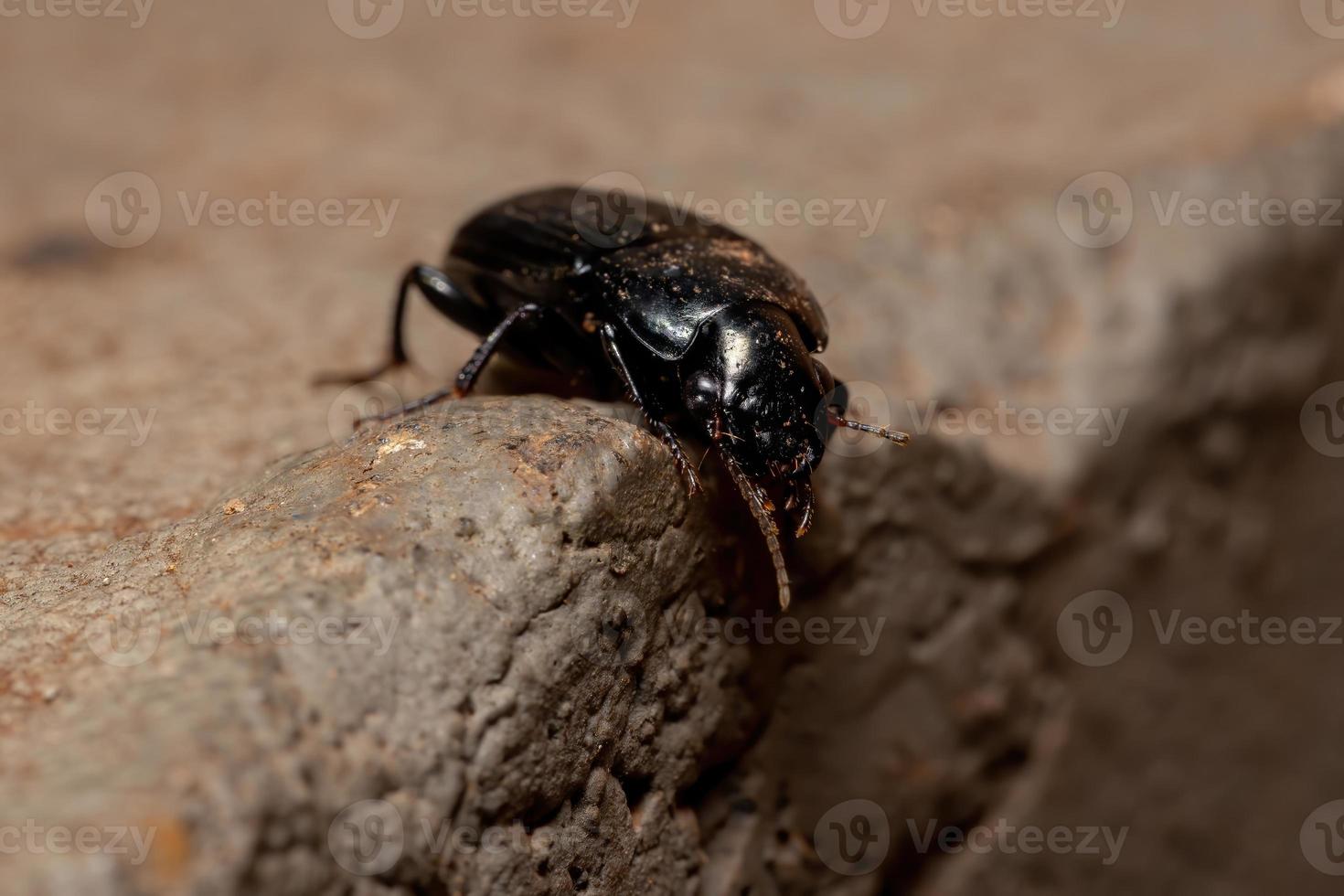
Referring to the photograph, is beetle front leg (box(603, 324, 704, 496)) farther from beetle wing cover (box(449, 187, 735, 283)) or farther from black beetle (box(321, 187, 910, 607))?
beetle wing cover (box(449, 187, 735, 283))

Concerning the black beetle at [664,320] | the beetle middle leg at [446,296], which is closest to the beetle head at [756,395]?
the black beetle at [664,320]

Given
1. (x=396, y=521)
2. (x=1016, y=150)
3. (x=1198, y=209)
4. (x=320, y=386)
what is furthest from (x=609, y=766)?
(x=1016, y=150)

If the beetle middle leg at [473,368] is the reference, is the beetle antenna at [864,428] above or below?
below

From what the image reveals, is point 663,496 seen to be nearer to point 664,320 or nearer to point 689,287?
point 664,320

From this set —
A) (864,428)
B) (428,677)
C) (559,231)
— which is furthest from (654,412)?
(428,677)

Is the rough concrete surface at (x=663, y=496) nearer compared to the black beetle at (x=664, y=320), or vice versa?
the rough concrete surface at (x=663, y=496)

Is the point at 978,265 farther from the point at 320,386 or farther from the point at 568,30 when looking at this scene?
the point at 568,30

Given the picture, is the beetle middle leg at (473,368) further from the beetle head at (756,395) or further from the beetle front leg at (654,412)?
the beetle head at (756,395)
